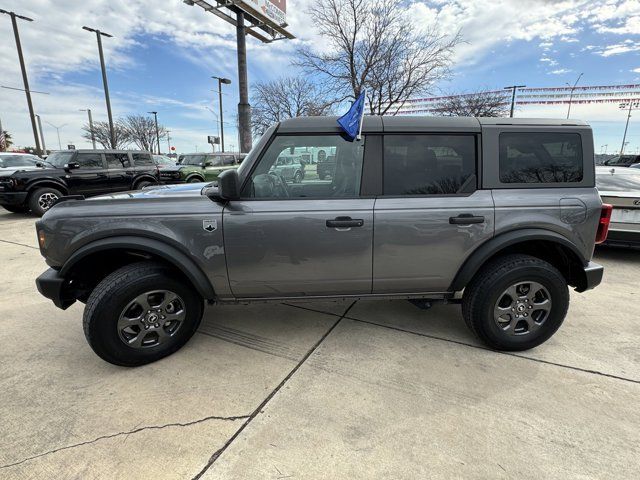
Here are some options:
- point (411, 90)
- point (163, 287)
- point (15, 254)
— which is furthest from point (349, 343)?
point (411, 90)

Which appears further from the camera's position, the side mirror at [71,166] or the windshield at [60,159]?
the windshield at [60,159]

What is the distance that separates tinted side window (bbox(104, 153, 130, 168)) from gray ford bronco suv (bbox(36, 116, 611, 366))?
8756 mm

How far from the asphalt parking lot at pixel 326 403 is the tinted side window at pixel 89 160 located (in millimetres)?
7537

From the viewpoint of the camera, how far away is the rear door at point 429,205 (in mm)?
2678

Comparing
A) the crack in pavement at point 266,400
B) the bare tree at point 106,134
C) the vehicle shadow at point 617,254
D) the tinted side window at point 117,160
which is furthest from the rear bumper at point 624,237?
the bare tree at point 106,134

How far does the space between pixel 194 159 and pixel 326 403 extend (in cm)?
1367

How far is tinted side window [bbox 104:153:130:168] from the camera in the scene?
10227 mm

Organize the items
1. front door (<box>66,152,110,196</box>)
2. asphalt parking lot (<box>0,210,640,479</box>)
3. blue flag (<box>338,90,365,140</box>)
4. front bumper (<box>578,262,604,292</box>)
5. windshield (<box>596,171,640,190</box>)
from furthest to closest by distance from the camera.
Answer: front door (<box>66,152,110,196</box>)
windshield (<box>596,171,640,190</box>)
front bumper (<box>578,262,604,292</box>)
blue flag (<box>338,90,365,140</box>)
asphalt parking lot (<box>0,210,640,479</box>)

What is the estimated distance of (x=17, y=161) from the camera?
35.6 feet

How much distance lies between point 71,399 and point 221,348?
3.45 feet

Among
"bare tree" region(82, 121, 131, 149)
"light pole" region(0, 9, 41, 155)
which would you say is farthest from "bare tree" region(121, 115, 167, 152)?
"light pole" region(0, 9, 41, 155)

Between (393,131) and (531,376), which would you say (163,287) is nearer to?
(393,131)

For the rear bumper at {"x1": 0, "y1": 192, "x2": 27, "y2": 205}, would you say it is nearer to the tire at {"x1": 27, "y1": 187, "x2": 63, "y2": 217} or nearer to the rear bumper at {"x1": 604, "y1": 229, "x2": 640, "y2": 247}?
the tire at {"x1": 27, "y1": 187, "x2": 63, "y2": 217}

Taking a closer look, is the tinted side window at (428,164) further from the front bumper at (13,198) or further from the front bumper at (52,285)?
the front bumper at (13,198)
